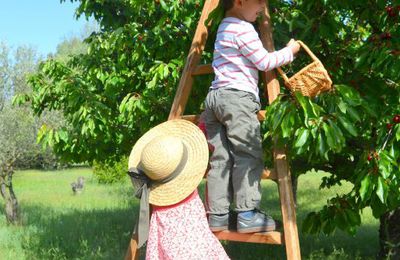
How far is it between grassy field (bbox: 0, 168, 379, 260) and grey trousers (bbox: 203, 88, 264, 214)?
144 inches

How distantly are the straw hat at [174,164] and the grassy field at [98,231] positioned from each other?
3.82m

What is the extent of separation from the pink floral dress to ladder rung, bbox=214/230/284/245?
86 mm

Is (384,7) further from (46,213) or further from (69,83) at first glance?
(46,213)

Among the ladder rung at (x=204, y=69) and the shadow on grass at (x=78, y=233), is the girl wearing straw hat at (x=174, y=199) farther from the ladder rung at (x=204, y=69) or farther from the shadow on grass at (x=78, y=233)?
the shadow on grass at (x=78, y=233)

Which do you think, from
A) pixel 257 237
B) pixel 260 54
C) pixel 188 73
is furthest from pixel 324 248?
pixel 260 54

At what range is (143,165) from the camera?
3377 mm

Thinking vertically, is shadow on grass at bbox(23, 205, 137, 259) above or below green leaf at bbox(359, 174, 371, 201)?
Answer: below

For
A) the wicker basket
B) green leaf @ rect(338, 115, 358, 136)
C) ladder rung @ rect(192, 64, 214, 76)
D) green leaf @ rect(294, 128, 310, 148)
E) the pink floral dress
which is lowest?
the pink floral dress

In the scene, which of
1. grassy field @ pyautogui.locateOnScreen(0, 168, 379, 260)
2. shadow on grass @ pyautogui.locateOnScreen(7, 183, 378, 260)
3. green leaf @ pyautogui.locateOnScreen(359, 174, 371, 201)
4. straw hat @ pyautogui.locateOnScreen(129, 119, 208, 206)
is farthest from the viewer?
grassy field @ pyautogui.locateOnScreen(0, 168, 379, 260)

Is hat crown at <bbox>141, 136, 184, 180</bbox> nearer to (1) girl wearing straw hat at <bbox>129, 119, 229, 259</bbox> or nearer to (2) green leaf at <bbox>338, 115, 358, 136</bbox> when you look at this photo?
(1) girl wearing straw hat at <bbox>129, 119, 229, 259</bbox>

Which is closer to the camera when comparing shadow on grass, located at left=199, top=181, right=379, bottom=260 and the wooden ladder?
the wooden ladder

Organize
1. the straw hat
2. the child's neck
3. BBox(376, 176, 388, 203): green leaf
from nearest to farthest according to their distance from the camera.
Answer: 1. BBox(376, 176, 388, 203): green leaf
2. the straw hat
3. the child's neck

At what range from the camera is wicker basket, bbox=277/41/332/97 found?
3.12 meters

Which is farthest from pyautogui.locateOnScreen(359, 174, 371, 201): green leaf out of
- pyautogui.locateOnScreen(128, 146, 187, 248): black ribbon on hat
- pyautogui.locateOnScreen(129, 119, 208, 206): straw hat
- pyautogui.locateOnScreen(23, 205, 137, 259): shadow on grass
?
pyautogui.locateOnScreen(23, 205, 137, 259): shadow on grass
